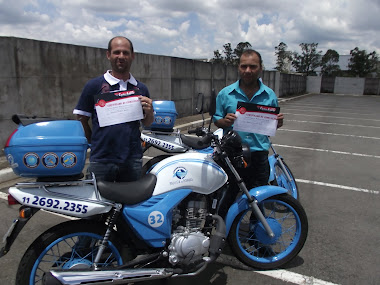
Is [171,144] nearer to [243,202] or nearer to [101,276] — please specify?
[243,202]

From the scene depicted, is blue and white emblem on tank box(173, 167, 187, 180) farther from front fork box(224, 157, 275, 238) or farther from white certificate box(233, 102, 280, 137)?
white certificate box(233, 102, 280, 137)

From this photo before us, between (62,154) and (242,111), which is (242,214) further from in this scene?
(62,154)

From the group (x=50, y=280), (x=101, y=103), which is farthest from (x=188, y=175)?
(x=50, y=280)

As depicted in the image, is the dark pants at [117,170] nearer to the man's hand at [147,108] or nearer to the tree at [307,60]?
the man's hand at [147,108]

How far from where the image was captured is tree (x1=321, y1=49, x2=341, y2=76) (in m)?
53.2

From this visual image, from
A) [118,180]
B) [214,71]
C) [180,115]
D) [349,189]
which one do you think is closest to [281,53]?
[214,71]

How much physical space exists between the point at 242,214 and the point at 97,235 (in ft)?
4.05

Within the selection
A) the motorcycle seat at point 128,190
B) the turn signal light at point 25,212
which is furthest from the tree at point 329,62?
the turn signal light at point 25,212

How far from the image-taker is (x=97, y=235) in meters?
2.12

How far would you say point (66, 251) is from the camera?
7.14 ft

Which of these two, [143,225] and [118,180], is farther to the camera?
[118,180]

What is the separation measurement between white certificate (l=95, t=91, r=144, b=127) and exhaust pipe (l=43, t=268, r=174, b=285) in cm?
100

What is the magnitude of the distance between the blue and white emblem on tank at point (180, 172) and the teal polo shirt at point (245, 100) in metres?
0.79

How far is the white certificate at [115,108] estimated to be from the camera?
7.39ft
